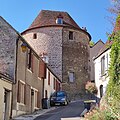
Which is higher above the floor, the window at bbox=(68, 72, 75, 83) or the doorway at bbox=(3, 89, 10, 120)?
the window at bbox=(68, 72, 75, 83)

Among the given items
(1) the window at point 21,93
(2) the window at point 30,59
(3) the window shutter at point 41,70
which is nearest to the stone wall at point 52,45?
(3) the window shutter at point 41,70

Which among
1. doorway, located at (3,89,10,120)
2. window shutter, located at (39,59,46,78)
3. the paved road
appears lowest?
the paved road

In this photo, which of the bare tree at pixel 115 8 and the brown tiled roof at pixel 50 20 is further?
the brown tiled roof at pixel 50 20

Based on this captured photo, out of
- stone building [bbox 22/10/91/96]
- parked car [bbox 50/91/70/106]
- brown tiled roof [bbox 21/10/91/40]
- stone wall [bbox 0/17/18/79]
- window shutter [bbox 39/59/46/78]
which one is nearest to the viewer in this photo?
stone wall [bbox 0/17/18/79]

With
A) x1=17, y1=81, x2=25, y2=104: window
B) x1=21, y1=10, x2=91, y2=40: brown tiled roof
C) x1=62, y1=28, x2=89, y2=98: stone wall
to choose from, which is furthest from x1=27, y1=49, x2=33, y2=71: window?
x1=21, y1=10, x2=91, y2=40: brown tiled roof

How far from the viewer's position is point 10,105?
17766 mm

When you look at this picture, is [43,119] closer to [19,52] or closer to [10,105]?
[10,105]

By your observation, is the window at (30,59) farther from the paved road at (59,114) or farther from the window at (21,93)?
the paved road at (59,114)

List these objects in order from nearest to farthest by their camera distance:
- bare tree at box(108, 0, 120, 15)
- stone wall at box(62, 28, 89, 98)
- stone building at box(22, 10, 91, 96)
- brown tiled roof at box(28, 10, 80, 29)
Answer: bare tree at box(108, 0, 120, 15) < stone building at box(22, 10, 91, 96) < stone wall at box(62, 28, 89, 98) < brown tiled roof at box(28, 10, 80, 29)

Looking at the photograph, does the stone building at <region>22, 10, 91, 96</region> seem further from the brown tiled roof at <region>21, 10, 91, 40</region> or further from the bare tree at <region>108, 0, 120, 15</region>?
the bare tree at <region>108, 0, 120, 15</region>

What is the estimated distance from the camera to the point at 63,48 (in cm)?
4447

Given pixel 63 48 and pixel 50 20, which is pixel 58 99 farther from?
pixel 50 20

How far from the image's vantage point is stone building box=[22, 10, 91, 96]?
44.2 m

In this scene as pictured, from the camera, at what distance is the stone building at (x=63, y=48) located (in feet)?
145
